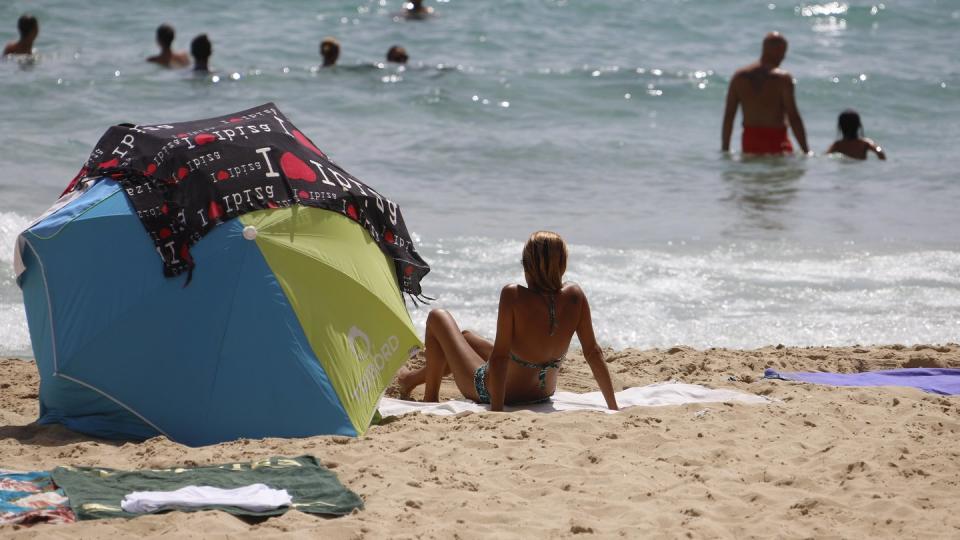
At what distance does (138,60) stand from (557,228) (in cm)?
858

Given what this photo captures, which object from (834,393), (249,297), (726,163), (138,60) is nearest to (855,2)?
(726,163)

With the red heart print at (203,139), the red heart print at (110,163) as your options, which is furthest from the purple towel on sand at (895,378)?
the red heart print at (110,163)

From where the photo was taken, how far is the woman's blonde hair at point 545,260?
5.06 m

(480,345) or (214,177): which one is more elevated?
(214,177)

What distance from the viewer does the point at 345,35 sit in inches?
753

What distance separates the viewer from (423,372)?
577cm

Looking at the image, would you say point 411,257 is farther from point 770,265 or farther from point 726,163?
point 726,163

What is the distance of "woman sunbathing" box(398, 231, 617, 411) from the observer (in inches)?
202

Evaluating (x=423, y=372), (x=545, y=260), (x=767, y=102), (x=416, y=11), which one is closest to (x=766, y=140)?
(x=767, y=102)

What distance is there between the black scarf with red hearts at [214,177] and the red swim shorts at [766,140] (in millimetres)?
7776

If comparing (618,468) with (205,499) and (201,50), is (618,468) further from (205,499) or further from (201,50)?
(201,50)

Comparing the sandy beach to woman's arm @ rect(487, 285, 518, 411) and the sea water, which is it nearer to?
woman's arm @ rect(487, 285, 518, 411)

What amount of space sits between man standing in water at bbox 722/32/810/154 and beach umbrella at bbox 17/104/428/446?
7819 millimetres

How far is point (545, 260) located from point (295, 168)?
114 cm
